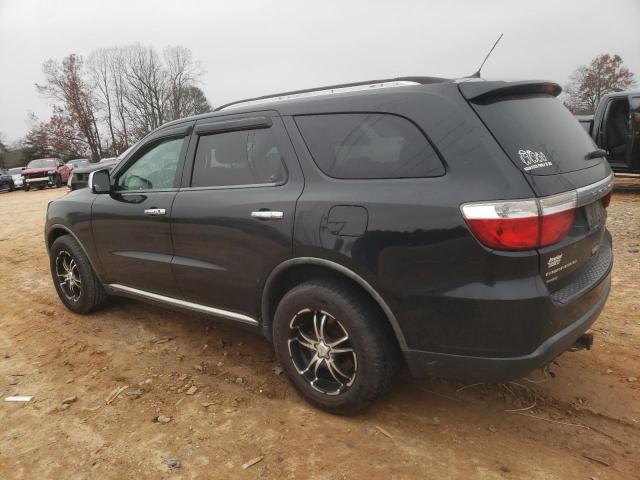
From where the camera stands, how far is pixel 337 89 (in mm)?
2723

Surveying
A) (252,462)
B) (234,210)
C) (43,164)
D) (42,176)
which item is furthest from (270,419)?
(43,164)

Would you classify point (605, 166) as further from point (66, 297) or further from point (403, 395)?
point (66, 297)

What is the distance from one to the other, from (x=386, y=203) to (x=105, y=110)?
5939 cm

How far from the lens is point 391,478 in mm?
2131

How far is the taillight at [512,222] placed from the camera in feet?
6.28

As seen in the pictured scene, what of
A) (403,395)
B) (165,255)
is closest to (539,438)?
(403,395)

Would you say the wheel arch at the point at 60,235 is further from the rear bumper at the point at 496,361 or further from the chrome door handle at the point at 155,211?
the rear bumper at the point at 496,361

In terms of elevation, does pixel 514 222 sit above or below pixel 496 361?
above

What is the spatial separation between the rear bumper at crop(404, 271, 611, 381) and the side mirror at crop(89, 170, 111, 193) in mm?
2766

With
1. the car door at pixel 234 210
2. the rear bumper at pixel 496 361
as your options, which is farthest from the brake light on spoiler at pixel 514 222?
the car door at pixel 234 210

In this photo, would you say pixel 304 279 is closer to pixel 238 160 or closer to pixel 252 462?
pixel 238 160

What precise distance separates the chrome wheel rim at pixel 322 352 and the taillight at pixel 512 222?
901mm

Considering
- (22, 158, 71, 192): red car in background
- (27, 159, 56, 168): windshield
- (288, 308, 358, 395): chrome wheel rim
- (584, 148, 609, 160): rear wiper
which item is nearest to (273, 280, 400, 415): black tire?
(288, 308, 358, 395): chrome wheel rim

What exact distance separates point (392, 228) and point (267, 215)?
0.82 m
